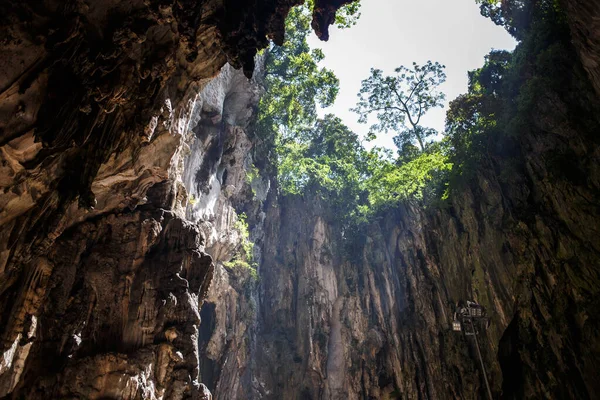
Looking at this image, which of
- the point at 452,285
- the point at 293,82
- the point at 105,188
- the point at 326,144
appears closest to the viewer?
the point at 105,188

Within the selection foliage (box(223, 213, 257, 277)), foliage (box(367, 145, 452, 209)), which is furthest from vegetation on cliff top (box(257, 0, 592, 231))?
foliage (box(223, 213, 257, 277))

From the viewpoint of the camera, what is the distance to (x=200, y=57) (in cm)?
1055

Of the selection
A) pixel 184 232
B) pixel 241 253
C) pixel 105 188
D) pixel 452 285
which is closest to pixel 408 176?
pixel 452 285

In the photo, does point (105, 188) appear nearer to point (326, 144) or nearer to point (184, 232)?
point (184, 232)

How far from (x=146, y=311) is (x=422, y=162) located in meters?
17.1

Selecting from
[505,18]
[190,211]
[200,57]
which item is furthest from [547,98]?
[190,211]

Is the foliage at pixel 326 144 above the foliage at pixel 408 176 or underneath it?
above

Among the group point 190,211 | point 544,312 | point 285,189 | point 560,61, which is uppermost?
point 285,189

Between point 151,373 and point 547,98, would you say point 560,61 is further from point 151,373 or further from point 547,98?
point 151,373

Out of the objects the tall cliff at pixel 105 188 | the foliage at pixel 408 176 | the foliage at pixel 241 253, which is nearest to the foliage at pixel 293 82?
the foliage at pixel 408 176

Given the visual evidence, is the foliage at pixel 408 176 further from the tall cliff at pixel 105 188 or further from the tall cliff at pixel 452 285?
the tall cliff at pixel 105 188

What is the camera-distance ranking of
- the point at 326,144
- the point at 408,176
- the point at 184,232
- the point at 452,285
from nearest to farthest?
1. the point at 184,232
2. the point at 452,285
3. the point at 408,176
4. the point at 326,144

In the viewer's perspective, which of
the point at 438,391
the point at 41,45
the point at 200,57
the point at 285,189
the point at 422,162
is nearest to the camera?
the point at 41,45

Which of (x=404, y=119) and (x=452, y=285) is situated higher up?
(x=404, y=119)
